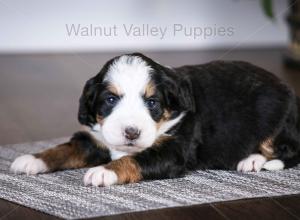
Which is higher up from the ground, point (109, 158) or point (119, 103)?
point (119, 103)

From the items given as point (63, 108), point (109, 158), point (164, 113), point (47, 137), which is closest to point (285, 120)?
point (164, 113)

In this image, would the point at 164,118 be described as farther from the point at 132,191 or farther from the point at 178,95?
the point at 132,191

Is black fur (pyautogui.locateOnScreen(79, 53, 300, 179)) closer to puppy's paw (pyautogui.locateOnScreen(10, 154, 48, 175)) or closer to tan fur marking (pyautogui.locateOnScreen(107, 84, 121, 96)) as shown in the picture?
tan fur marking (pyautogui.locateOnScreen(107, 84, 121, 96))

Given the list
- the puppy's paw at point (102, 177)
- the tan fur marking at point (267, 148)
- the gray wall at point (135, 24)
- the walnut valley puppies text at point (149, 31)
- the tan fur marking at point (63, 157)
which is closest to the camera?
the puppy's paw at point (102, 177)

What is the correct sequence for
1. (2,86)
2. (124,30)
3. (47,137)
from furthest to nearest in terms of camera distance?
(124,30) → (2,86) → (47,137)

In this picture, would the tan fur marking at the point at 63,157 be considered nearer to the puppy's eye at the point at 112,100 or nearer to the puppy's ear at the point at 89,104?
the puppy's ear at the point at 89,104

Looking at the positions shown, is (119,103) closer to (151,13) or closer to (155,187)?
(155,187)

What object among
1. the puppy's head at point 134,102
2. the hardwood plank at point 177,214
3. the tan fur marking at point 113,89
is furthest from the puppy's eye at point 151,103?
the hardwood plank at point 177,214
